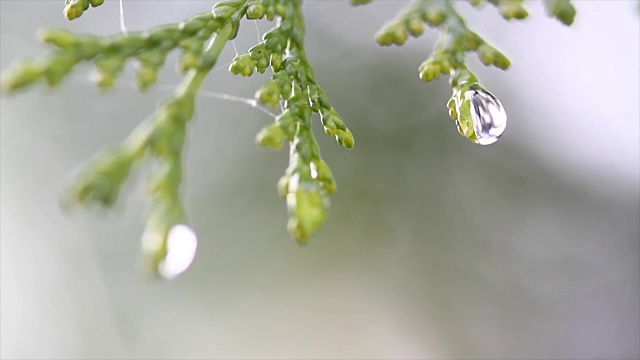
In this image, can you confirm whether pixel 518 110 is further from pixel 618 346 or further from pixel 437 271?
pixel 618 346

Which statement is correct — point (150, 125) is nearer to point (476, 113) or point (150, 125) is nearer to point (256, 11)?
point (256, 11)

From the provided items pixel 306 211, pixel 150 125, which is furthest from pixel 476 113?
pixel 150 125

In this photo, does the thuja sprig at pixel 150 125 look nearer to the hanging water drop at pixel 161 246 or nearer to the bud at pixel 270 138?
the hanging water drop at pixel 161 246

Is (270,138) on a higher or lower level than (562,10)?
lower

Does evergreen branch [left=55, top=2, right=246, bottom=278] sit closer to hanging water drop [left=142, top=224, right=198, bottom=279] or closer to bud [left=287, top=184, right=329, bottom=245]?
hanging water drop [left=142, top=224, right=198, bottom=279]

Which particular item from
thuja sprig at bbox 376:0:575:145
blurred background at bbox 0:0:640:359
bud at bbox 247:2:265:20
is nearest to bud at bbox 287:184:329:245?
thuja sprig at bbox 376:0:575:145

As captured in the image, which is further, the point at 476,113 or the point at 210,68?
the point at 476,113

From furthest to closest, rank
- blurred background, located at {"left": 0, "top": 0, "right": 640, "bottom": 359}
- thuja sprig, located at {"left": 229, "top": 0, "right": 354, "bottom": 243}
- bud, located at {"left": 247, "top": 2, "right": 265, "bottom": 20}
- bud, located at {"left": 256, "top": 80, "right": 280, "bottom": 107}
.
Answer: blurred background, located at {"left": 0, "top": 0, "right": 640, "bottom": 359} → bud, located at {"left": 247, "top": 2, "right": 265, "bottom": 20} → bud, located at {"left": 256, "top": 80, "right": 280, "bottom": 107} → thuja sprig, located at {"left": 229, "top": 0, "right": 354, "bottom": 243}

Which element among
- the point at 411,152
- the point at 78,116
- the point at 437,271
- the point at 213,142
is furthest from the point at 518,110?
the point at 78,116
